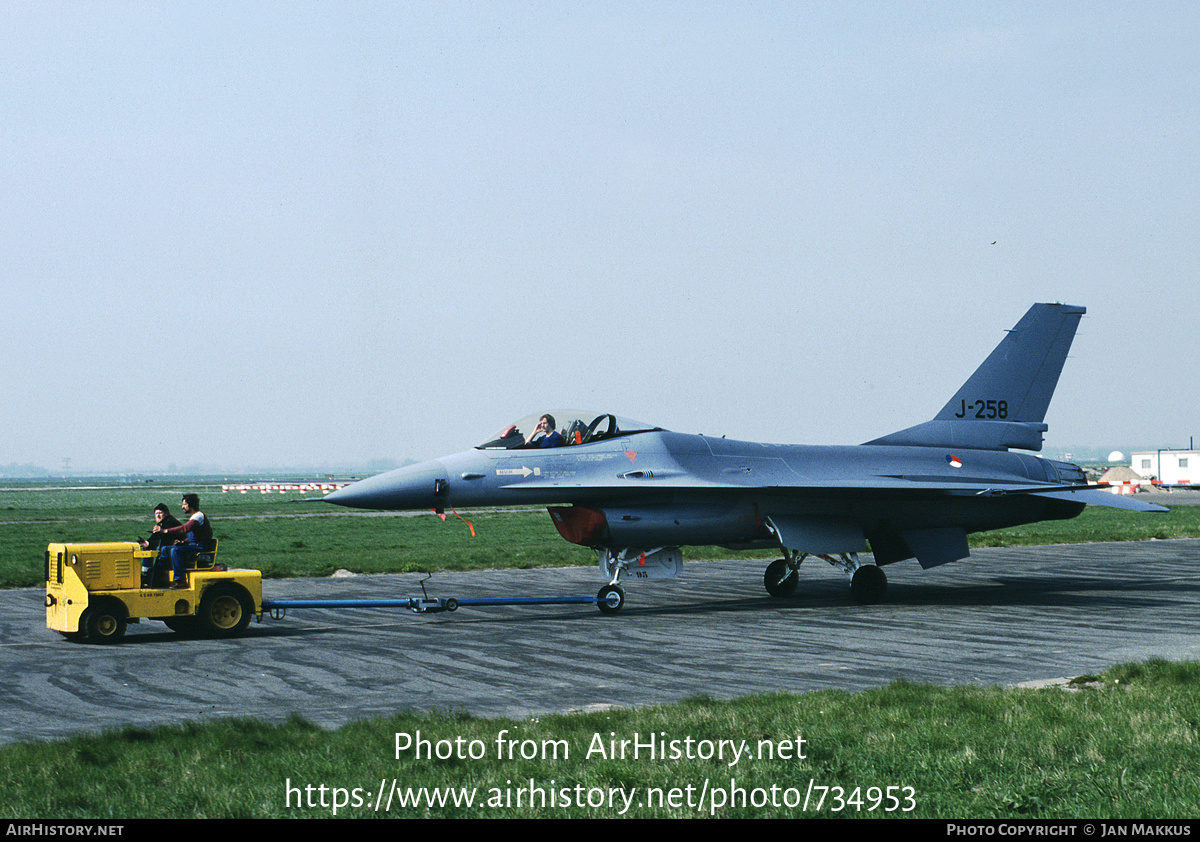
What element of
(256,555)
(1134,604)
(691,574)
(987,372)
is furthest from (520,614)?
(256,555)

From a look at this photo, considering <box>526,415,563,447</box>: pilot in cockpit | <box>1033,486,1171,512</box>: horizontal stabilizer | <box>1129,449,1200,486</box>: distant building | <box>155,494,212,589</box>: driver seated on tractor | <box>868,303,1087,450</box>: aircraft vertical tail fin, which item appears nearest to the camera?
<box>155,494,212,589</box>: driver seated on tractor

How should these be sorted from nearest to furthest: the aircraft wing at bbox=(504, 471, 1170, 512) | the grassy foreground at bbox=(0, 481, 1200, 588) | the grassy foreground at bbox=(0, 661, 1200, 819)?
the grassy foreground at bbox=(0, 661, 1200, 819), the aircraft wing at bbox=(504, 471, 1170, 512), the grassy foreground at bbox=(0, 481, 1200, 588)

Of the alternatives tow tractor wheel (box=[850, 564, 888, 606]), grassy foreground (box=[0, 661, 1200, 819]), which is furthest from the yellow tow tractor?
tow tractor wheel (box=[850, 564, 888, 606])

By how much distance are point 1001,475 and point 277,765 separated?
1736 centimetres

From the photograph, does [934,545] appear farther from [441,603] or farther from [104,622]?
Result: [104,622]

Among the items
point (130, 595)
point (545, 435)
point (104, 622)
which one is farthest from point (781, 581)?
point (104, 622)

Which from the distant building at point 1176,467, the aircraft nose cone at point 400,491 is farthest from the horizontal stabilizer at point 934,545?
the distant building at point 1176,467

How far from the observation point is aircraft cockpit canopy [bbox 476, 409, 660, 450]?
17.5 m

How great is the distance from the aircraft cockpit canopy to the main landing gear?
12.3 feet

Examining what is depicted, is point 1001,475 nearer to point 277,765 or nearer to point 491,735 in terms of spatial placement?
point 491,735

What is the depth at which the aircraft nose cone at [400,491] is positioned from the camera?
632 inches

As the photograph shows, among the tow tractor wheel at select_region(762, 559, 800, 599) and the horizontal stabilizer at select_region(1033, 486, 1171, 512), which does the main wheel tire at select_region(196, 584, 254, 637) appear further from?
the horizontal stabilizer at select_region(1033, 486, 1171, 512)

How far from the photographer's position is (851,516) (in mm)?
19391

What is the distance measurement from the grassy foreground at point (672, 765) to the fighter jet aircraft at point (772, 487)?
829 cm
